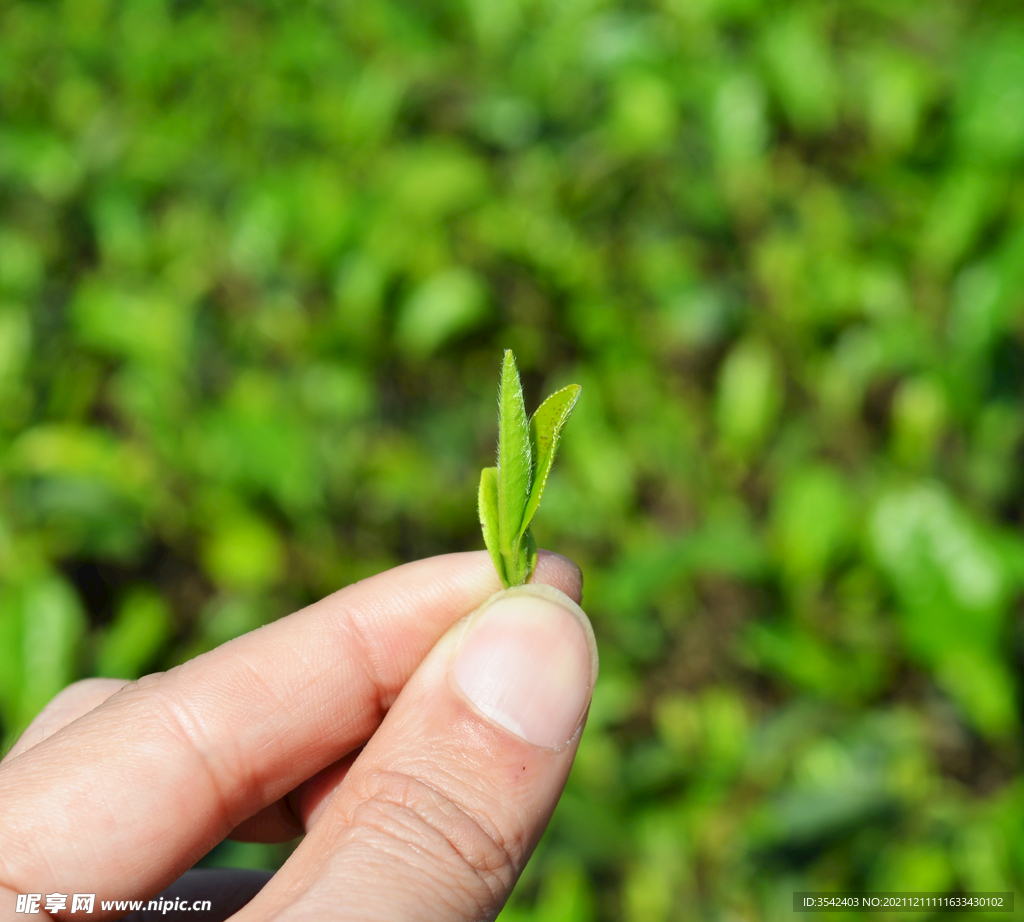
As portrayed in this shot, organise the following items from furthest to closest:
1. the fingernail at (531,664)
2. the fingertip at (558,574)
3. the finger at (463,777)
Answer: the fingertip at (558,574), the fingernail at (531,664), the finger at (463,777)

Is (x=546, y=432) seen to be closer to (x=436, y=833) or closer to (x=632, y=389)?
(x=436, y=833)

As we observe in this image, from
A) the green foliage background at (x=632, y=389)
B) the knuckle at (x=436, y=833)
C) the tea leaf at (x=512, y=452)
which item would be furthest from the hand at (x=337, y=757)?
the green foliage background at (x=632, y=389)

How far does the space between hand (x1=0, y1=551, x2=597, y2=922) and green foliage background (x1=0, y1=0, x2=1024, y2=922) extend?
2.08ft

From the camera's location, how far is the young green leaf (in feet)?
3.05

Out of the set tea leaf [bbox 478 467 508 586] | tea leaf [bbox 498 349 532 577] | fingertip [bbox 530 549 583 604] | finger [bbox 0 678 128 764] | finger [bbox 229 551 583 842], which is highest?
tea leaf [bbox 498 349 532 577]

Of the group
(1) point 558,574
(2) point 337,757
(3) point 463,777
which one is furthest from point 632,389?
(3) point 463,777

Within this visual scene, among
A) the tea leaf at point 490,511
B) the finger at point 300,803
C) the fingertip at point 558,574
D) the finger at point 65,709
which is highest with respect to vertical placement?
the tea leaf at point 490,511

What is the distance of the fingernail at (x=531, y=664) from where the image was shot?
1.01 metres

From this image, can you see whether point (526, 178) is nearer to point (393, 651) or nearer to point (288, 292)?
point (288, 292)

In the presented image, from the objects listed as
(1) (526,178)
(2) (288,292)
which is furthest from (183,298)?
(1) (526,178)

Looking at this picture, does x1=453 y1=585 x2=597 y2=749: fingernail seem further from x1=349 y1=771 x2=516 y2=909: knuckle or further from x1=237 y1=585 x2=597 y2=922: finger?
x1=349 y1=771 x2=516 y2=909: knuckle

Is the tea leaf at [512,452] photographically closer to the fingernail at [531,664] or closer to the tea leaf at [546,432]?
the tea leaf at [546,432]

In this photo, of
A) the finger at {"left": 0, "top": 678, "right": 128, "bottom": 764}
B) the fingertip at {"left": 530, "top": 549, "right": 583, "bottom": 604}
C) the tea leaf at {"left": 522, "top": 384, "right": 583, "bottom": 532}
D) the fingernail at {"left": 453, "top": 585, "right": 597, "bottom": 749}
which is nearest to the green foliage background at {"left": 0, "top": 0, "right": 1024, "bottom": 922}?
the finger at {"left": 0, "top": 678, "right": 128, "bottom": 764}

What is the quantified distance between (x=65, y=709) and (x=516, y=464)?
79 centimetres
